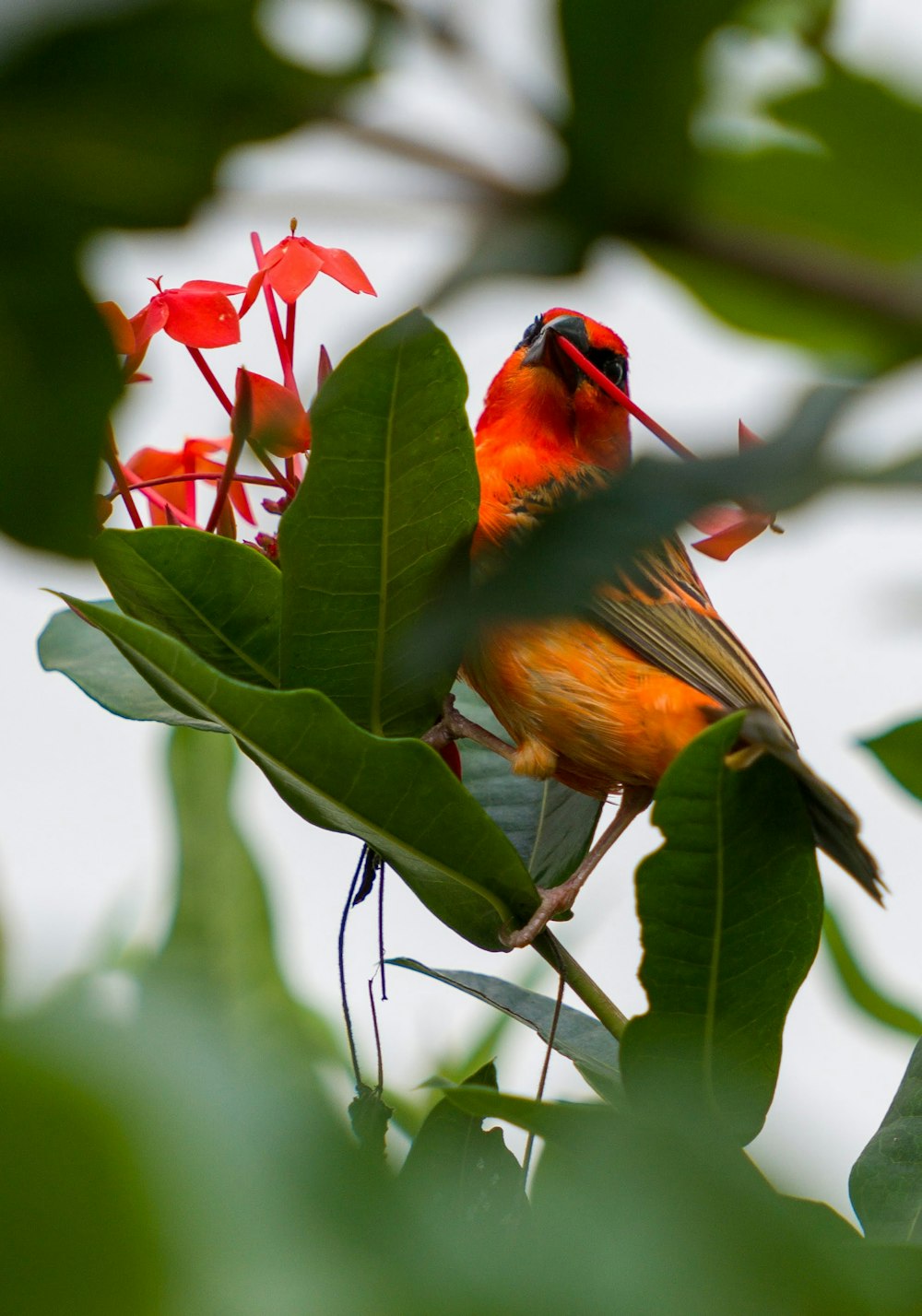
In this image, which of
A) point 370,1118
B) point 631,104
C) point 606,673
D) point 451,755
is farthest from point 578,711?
point 631,104

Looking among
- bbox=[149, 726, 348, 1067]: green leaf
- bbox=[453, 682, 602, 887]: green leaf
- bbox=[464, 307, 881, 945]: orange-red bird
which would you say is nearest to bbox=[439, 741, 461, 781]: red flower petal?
bbox=[453, 682, 602, 887]: green leaf

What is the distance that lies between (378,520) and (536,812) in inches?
28.0

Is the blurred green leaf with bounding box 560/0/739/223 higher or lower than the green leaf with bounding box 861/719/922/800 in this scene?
higher

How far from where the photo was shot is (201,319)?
1597 millimetres

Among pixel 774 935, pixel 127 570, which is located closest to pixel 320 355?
pixel 127 570

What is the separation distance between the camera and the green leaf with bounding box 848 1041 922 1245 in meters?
1.59

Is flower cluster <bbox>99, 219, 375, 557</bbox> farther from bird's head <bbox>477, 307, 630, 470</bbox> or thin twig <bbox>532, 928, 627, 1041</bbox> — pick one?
bird's head <bbox>477, 307, 630, 470</bbox>

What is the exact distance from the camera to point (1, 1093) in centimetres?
34

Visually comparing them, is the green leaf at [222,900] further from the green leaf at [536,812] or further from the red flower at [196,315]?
the red flower at [196,315]

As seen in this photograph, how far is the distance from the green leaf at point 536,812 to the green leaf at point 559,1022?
171 mm

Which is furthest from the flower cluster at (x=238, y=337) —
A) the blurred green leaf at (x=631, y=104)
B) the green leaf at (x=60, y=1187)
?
the green leaf at (x=60, y=1187)

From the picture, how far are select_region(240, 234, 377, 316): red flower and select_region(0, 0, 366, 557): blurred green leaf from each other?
3.39 ft

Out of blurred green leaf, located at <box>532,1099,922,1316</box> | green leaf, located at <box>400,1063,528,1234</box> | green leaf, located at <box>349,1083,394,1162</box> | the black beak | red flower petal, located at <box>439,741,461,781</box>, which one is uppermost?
the black beak

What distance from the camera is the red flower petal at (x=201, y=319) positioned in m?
1.59
